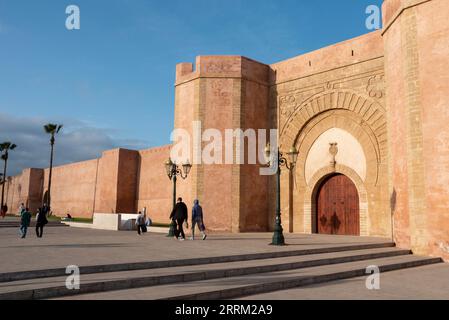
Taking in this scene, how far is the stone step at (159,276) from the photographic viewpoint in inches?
201

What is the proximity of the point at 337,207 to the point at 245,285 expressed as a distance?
996 cm

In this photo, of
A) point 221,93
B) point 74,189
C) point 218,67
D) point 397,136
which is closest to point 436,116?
point 397,136

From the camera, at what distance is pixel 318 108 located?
611 inches

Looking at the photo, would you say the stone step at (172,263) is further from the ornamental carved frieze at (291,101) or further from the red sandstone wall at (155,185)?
the red sandstone wall at (155,185)

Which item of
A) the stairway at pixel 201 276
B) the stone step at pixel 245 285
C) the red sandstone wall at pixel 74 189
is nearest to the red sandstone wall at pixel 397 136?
the stairway at pixel 201 276

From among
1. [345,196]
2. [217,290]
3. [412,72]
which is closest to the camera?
[217,290]

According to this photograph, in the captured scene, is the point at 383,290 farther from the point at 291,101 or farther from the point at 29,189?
the point at 29,189

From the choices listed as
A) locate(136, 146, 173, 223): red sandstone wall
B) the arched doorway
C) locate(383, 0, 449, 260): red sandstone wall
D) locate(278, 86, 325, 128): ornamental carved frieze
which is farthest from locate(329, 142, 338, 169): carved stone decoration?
locate(136, 146, 173, 223): red sandstone wall

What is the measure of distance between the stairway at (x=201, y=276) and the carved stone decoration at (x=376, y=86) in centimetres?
666

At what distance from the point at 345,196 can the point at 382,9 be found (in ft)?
22.2

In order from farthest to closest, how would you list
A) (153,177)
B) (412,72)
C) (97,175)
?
(97,175) → (153,177) → (412,72)

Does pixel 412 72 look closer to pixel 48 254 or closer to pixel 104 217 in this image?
pixel 48 254

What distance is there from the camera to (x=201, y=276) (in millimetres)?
6508
